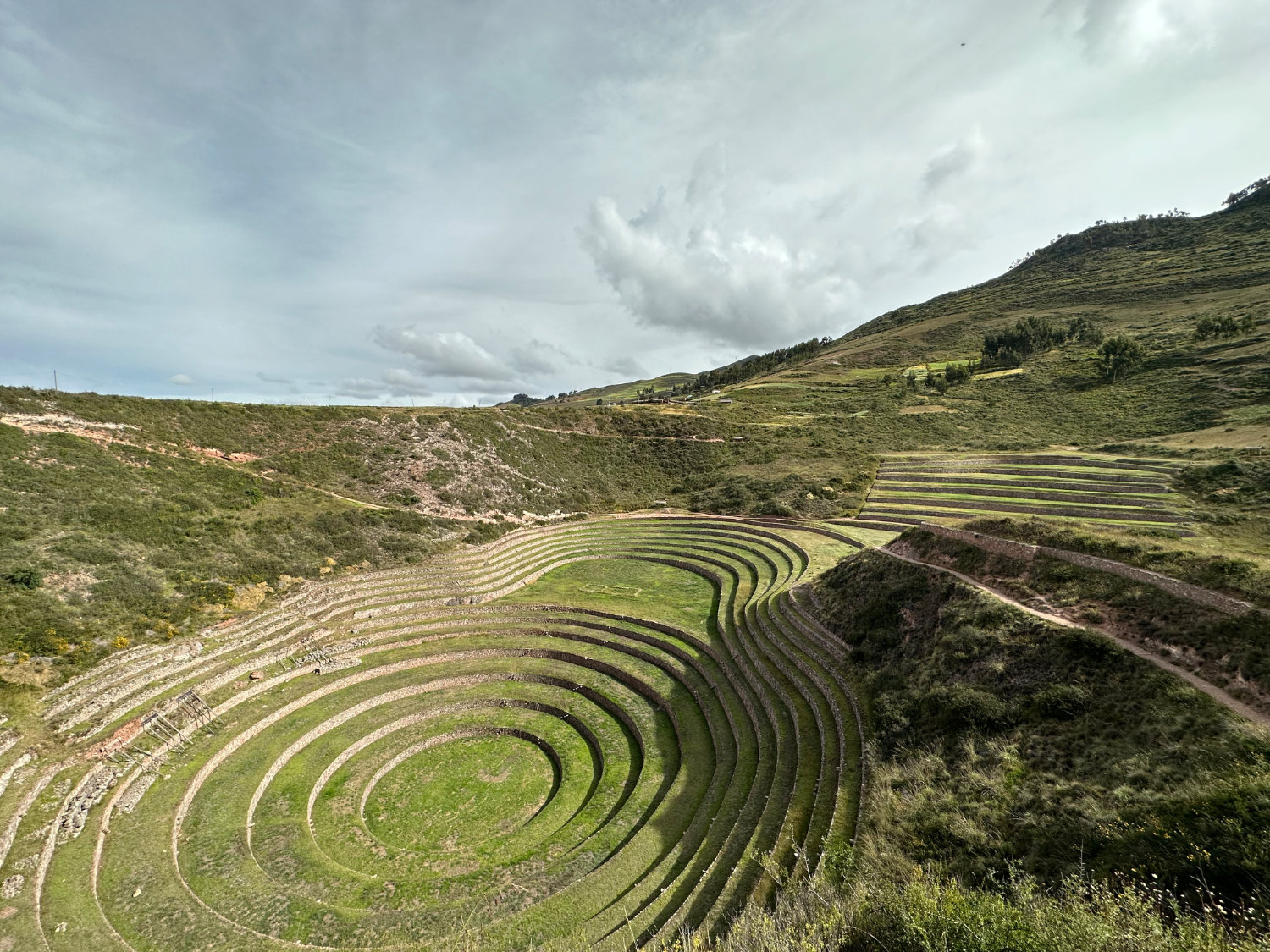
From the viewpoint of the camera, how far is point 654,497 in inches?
2108

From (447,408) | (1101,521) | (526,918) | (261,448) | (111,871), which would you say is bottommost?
(526,918)

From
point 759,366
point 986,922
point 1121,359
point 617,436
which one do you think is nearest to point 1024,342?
point 1121,359

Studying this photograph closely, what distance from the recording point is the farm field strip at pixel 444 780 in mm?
11836

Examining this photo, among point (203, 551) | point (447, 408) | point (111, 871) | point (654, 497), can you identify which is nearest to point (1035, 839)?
point (111, 871)

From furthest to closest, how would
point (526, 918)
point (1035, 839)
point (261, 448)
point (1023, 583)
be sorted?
point (261, 448) → point (1023, 583) → point (526, 918) → point (1035, 839)

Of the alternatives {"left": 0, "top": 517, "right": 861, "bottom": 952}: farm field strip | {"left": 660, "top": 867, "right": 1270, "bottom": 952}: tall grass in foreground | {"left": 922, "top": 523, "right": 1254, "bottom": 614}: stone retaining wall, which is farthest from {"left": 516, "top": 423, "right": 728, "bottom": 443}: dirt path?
{"left": 660, "top": 867, "right": 1270, "bottom": 952}: tall grass in foreground

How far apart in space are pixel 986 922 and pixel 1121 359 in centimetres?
8707

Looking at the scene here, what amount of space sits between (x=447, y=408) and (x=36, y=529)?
118 ft

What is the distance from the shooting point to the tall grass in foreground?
599cm

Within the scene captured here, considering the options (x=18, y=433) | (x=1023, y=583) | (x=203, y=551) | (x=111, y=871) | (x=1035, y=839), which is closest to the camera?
(x=1035, y=839)

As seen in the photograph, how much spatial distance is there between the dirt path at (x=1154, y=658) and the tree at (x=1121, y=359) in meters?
71.5

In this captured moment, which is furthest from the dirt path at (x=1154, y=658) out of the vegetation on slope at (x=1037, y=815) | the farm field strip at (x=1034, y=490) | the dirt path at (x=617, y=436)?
the dirt path at (x=617, y=436)

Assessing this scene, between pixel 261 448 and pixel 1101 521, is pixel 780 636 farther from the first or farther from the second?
pixel 261 448

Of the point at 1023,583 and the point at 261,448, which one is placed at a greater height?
the point at 261,448
